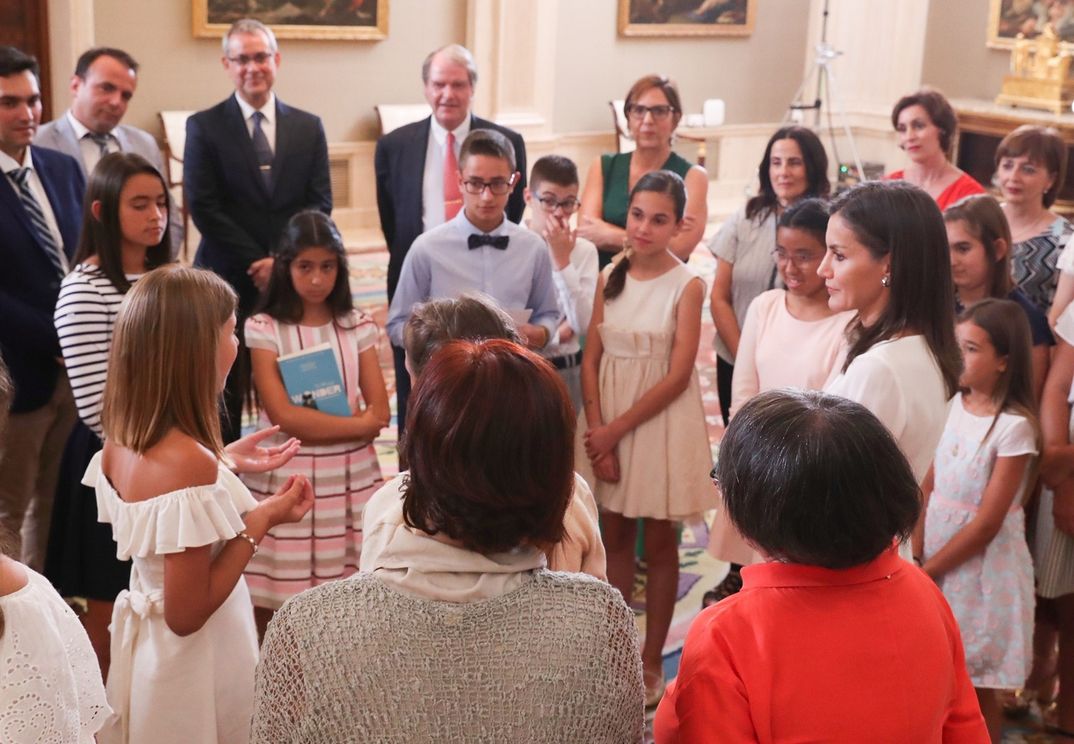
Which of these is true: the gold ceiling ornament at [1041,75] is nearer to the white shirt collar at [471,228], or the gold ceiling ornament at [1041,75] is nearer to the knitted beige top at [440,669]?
the white shirt collar at [471,228]

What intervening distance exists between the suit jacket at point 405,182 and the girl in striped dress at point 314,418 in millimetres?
1123

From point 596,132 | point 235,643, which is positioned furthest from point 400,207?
point 596,132

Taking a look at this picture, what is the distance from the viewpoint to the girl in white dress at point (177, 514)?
2.38 meters

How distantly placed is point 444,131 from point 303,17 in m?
6.10

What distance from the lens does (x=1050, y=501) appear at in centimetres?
346

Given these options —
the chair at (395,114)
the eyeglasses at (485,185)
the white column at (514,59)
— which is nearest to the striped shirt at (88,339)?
the eyeglasses at (485,185)

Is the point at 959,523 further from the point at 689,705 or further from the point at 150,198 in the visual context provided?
the point at 150,198

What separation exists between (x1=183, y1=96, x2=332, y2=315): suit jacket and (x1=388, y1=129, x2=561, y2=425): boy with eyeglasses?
869mm

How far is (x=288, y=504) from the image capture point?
8.38 feet

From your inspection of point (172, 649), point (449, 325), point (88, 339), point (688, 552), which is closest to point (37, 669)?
point (172, 649)

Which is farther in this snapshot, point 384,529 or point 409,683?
point 384,529

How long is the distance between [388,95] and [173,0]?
2.10 m

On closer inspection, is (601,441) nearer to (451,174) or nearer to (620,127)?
(451,174)

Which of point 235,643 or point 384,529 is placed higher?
point 384,529
